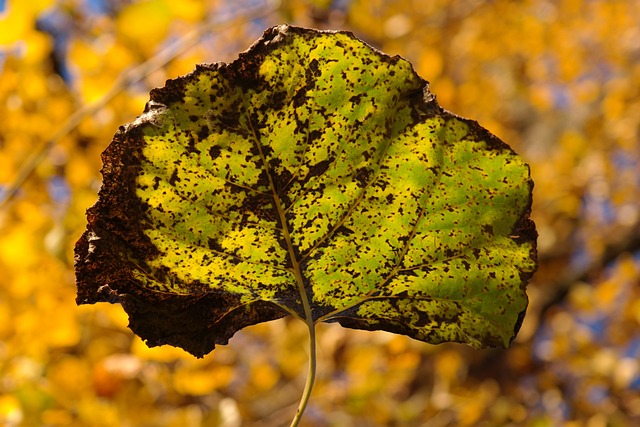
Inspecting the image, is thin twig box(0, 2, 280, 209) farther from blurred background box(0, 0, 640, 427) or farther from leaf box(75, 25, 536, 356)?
leaf box(75, 25, 536, 356)

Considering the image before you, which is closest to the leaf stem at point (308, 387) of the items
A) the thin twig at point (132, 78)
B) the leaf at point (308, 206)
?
the leaf at point (308, 206)

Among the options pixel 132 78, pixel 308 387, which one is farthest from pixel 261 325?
pixel 308 387

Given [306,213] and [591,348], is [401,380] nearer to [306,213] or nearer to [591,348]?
[591,348]

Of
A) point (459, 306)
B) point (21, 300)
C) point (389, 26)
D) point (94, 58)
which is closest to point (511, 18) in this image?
point (389, 26)

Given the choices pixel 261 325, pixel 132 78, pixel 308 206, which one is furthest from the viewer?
pixel 261 325

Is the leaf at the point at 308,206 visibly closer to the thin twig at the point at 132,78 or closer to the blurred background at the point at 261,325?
the blurred background at the point at 261,325

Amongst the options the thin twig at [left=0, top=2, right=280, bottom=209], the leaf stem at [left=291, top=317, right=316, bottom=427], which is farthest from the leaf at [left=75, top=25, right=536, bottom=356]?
the thin twig at [left=0, top=2, right=280, bottom=209]

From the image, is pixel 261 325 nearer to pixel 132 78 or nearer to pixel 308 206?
pixel 132 78
